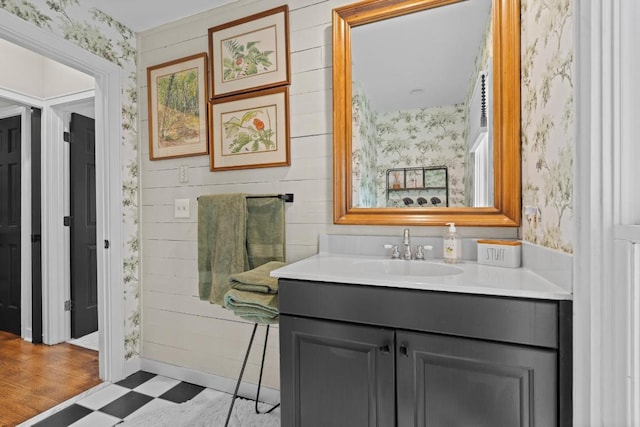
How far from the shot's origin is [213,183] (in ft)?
6.40

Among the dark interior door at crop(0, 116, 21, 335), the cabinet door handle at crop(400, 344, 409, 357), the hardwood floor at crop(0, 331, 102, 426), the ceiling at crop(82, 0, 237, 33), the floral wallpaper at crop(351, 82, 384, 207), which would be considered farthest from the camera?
the dark interior door at crop(0, 116, 21, 335)

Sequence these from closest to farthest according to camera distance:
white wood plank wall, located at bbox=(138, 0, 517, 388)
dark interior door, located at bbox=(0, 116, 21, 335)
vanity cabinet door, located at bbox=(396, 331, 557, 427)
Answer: vanity cabinet door, located at bbox=(396, 331, 557, 427), white wood plank wall, located at bbox=(138, 0, 517, 388), dark interior door, located at bbox=(0, 116, 21, 335)

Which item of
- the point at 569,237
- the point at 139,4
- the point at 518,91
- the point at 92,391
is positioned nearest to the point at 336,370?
the point at 569,237

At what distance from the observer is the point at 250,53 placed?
5.97 ft

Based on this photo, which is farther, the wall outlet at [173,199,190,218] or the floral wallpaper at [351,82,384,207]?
the wall outlet at [173,199,190,218]

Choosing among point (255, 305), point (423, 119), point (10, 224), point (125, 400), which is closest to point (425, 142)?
point (423, 119)

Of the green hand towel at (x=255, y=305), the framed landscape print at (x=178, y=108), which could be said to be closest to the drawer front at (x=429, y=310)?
the green hand towel at (x=255, y=305)

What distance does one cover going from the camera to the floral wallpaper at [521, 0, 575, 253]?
2.85ft

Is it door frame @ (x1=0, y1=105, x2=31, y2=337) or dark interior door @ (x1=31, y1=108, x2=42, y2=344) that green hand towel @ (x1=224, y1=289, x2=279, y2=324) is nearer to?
dark interior door @ (x1=31, y1=108, x2=42, y2=344)

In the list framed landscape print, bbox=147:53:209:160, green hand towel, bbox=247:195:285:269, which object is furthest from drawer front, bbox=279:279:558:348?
framed landscape print, bbox=147:53:209:160

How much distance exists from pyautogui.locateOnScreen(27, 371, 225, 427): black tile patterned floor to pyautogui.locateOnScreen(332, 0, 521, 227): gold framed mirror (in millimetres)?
1366

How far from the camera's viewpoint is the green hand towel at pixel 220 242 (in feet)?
5.51

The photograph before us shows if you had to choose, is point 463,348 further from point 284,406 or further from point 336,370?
point 284,406

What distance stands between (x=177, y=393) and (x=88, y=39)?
2.12 meters
